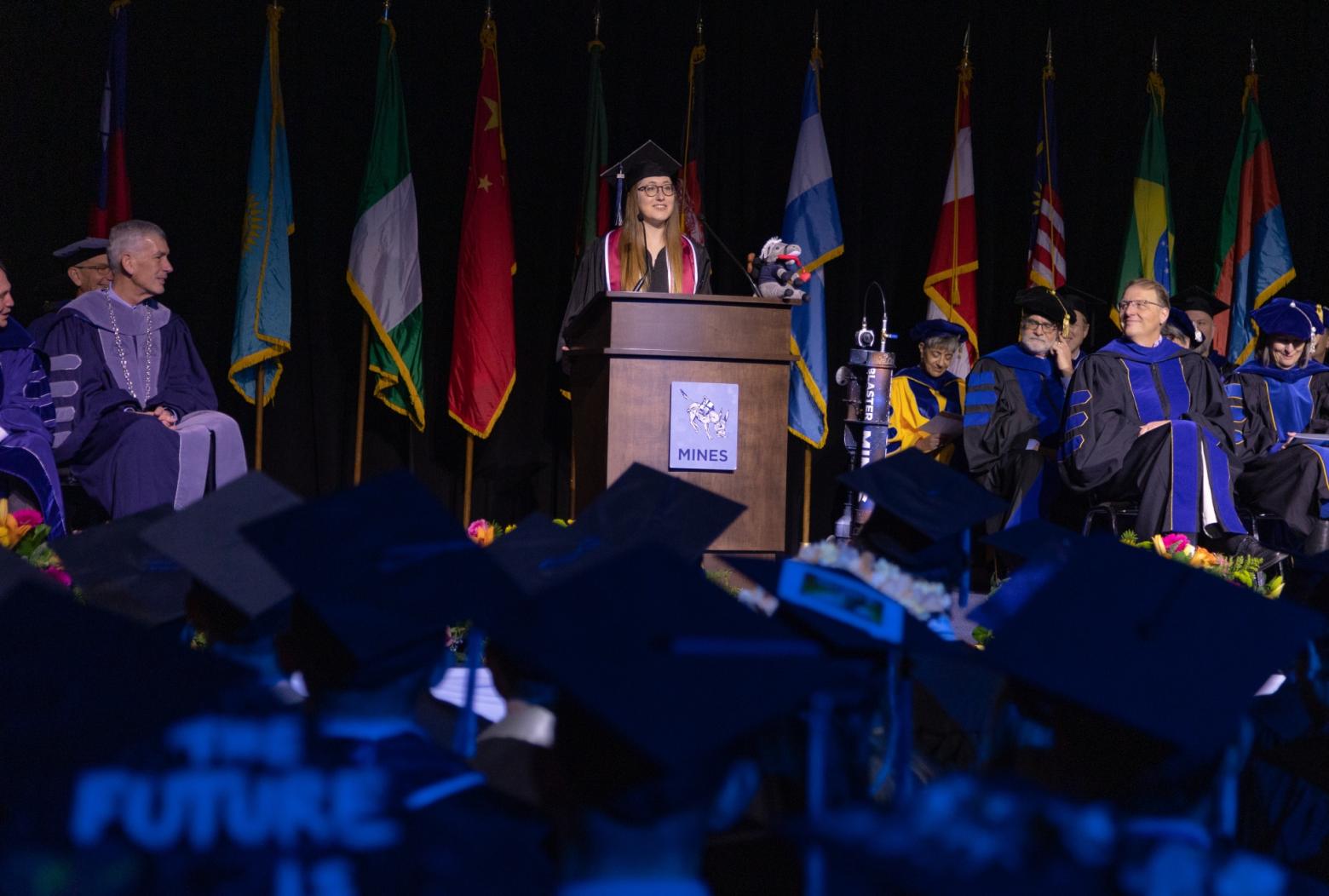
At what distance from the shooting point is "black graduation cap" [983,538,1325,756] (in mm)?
825

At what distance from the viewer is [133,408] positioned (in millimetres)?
4520

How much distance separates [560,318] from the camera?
6.43 metres

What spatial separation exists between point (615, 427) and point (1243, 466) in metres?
3.44

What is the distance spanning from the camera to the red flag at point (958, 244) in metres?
6.44

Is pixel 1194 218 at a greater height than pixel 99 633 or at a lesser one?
greater

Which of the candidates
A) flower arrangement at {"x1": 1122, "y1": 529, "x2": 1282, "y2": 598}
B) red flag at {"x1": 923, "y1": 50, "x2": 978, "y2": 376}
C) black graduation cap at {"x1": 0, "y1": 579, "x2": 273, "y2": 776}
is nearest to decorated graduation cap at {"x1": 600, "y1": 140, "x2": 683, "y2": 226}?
red flag at {"x1": 923, "y1": 50, "x2": 978, "y2": 376}

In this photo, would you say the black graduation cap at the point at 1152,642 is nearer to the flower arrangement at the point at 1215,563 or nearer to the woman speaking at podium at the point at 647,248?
the flower arrangement at the point at 1215,563

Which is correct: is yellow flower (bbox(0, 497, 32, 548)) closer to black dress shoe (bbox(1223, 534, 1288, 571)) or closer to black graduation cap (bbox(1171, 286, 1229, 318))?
black dress shoe (bbox(1223, 534, 1288, 571))

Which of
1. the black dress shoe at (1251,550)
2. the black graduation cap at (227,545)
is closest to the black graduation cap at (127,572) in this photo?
the black graduation cap at (227,545)

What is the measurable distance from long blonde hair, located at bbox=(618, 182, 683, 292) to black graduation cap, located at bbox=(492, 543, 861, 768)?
3935mm

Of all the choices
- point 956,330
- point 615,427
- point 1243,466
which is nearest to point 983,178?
point 956,330

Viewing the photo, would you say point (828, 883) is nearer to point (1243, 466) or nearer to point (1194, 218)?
point (1243, 466)

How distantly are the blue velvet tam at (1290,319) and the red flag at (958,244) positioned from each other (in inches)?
55.9

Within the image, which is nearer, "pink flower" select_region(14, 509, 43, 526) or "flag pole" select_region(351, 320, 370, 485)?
"pink flower" select_region(14, 509, 43, 526)
